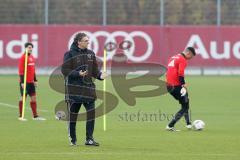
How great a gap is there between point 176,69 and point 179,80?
281 millimetres

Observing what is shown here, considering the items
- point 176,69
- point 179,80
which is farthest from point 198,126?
point 176,69

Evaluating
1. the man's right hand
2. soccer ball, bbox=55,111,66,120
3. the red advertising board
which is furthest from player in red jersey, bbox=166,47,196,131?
the red advertising board

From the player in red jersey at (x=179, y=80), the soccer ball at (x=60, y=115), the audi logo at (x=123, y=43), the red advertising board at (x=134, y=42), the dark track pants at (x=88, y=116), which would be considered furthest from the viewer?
the audi logo at (x=123, y=43)

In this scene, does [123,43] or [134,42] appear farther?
[134,42]

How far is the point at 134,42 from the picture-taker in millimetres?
46844

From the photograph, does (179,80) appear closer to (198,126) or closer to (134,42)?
(198,126)

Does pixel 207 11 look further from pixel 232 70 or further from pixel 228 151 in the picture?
pixel 228 151

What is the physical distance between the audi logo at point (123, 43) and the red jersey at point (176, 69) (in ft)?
83.8

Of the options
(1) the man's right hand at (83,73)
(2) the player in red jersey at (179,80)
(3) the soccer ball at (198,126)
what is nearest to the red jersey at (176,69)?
(2) the player in red jersey at (179,80)

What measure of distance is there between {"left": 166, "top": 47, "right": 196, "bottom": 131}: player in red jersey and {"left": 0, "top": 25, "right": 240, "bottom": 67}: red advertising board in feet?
83.9

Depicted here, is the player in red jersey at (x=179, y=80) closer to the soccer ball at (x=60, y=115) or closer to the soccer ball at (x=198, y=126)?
the soccer ball at (x=198, y=126)

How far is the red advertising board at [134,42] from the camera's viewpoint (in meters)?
46.2

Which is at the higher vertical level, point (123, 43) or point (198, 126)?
point (123, 43)

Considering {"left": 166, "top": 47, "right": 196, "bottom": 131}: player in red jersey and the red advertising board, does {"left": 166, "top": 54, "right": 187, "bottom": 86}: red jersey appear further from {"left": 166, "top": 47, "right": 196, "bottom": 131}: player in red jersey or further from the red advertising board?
the red advertising board
